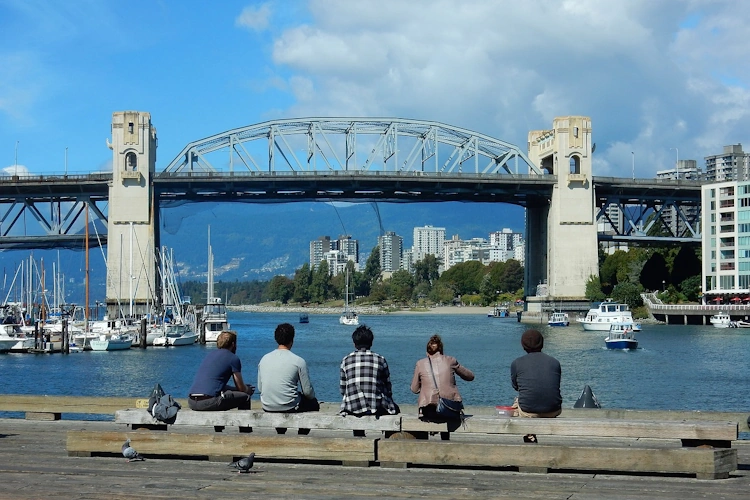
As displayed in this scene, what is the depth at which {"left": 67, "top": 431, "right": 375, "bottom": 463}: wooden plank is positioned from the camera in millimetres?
12352

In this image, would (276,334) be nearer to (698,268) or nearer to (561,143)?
(561,143)

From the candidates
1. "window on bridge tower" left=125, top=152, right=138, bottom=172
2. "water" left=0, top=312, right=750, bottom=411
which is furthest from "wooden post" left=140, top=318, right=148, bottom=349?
"window on bridge tower" left=125, top=152, right=138, bottom=172

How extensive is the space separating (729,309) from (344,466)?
348 feet

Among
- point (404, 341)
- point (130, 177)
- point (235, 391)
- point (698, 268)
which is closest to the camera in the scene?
point (235, 391)

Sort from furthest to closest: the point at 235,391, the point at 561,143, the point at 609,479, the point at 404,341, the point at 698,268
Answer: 1. the point at 698,268
2. the point at 561,143
3. the point at 404,341
4. the point at 235,391
5. the point at 609,479

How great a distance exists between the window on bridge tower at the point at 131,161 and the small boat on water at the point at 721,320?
5744cm

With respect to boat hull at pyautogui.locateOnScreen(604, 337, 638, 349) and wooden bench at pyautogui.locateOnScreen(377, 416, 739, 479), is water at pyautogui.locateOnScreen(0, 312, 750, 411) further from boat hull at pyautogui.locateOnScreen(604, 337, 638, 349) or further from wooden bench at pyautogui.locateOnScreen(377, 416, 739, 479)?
wooden bench at pyautogui.locateOnScreen(377, 416, 739, 479)

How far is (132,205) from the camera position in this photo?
10050 centimetres

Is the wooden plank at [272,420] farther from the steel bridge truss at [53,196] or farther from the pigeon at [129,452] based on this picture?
the steel bridge truss at [53,196]

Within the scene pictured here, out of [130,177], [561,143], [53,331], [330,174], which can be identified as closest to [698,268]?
[561,143]

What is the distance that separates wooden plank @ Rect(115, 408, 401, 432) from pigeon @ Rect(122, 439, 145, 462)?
1.55 feet

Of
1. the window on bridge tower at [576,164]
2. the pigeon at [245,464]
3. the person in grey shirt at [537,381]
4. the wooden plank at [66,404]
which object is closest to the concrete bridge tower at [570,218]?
the window on bridge tower at [576,164]

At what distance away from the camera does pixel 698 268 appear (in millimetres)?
129750

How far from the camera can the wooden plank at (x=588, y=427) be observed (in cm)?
1201
